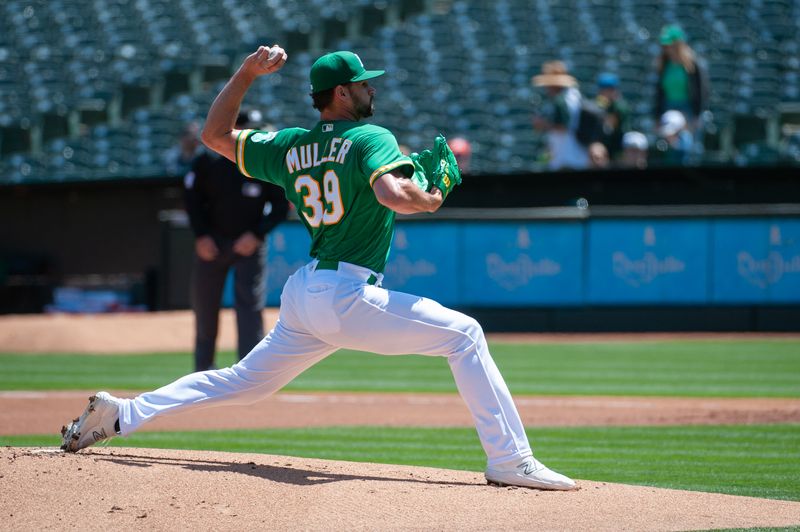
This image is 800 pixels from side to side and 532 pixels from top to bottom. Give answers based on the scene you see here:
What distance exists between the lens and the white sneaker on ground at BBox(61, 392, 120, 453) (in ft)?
18.4

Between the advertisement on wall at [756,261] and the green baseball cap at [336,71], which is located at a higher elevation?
the green baseball cap at [336,71]

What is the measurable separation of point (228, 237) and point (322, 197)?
175 inches

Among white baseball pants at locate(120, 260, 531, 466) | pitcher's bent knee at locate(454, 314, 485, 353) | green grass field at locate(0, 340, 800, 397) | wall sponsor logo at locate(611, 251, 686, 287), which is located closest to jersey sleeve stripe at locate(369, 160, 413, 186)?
white baseball pants at locate(120, 260, 531, 466)

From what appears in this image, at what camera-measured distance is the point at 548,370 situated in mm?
12656

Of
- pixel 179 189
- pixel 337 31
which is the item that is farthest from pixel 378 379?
pixel 337 31

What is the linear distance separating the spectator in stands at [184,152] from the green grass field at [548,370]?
2292 millimetres

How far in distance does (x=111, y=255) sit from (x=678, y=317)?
28.0ft

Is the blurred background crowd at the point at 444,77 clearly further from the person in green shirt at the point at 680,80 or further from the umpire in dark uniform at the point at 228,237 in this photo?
the umpire in dark uniform at the point at 228,237

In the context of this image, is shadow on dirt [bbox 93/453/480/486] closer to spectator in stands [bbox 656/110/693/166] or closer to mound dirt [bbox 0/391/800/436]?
mound dirt [bbox 0/391/800/436]

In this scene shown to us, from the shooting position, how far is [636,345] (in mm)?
15375

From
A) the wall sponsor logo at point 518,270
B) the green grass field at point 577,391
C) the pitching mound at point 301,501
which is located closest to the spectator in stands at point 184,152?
the green grass field at point 577,391

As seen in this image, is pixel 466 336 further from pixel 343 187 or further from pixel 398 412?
pixel 398 412

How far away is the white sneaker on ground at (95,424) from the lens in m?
5.60

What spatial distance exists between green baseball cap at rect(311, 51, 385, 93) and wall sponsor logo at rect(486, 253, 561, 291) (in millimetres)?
11354
